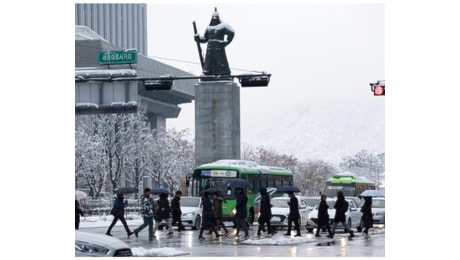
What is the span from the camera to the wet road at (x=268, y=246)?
20750mm

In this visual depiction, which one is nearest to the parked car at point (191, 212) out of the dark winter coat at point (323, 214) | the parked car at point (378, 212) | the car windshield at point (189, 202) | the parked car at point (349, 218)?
the car windshield at point (189, 202)

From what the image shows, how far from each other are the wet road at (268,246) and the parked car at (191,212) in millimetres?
5144

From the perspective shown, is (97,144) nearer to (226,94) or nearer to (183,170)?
(226,94)

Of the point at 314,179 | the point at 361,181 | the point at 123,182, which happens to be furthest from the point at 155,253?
the point at 314,179

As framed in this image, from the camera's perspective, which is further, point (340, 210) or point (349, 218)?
point (349, 218)

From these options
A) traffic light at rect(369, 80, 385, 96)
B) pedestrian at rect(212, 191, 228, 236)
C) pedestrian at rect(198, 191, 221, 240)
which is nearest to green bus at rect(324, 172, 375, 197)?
pedestrian at rect(212, 191, 228, 236)

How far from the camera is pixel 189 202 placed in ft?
116

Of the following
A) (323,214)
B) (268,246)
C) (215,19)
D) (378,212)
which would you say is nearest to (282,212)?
(378,212)

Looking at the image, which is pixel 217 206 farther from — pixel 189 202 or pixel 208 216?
pixel 189 202

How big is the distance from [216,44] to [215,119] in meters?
5.59

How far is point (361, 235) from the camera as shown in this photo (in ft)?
96.4

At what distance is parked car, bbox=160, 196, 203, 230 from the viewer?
113ft
